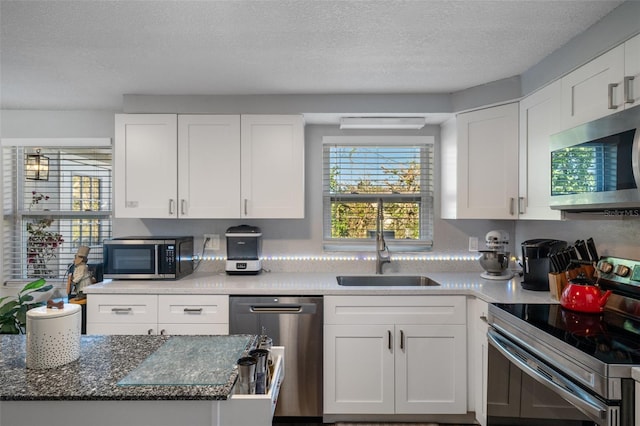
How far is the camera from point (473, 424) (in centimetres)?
246

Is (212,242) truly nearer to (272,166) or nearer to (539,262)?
Result: (272,166)

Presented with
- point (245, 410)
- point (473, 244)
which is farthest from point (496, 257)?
point (245, 410)

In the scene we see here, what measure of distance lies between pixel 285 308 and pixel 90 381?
148 centimetres

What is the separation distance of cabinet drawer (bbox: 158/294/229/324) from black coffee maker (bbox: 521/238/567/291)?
191 centimetres

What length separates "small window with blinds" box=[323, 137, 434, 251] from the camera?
3.19 m

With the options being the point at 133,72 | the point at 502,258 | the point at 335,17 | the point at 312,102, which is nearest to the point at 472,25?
the point at 335,17

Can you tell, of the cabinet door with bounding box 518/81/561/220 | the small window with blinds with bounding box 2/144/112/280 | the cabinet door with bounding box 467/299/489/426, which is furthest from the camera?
the small window with blinds with bounding box 2/144/112/280

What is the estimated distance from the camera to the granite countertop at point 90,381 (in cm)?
95

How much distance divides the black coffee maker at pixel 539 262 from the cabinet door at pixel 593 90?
28.3 inches

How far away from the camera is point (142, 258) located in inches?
105

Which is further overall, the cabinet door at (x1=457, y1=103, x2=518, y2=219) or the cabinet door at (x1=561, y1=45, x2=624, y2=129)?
the cabinet door at (x1=457, y1=103, x2=518, y2=219)

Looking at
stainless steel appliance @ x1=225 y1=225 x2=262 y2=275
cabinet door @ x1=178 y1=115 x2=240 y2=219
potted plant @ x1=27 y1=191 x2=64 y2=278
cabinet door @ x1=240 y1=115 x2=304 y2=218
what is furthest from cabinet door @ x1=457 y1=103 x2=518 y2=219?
potted plant @ x1=27 y1=191 x2=64 y2=278

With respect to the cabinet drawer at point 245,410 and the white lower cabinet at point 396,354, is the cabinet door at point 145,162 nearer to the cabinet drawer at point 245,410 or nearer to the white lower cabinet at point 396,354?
the white lower cabinet at point 396,354

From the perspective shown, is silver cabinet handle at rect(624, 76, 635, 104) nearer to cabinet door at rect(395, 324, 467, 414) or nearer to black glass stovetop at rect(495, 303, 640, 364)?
black glass stovetop at rect(495, 303, 640, 364)
